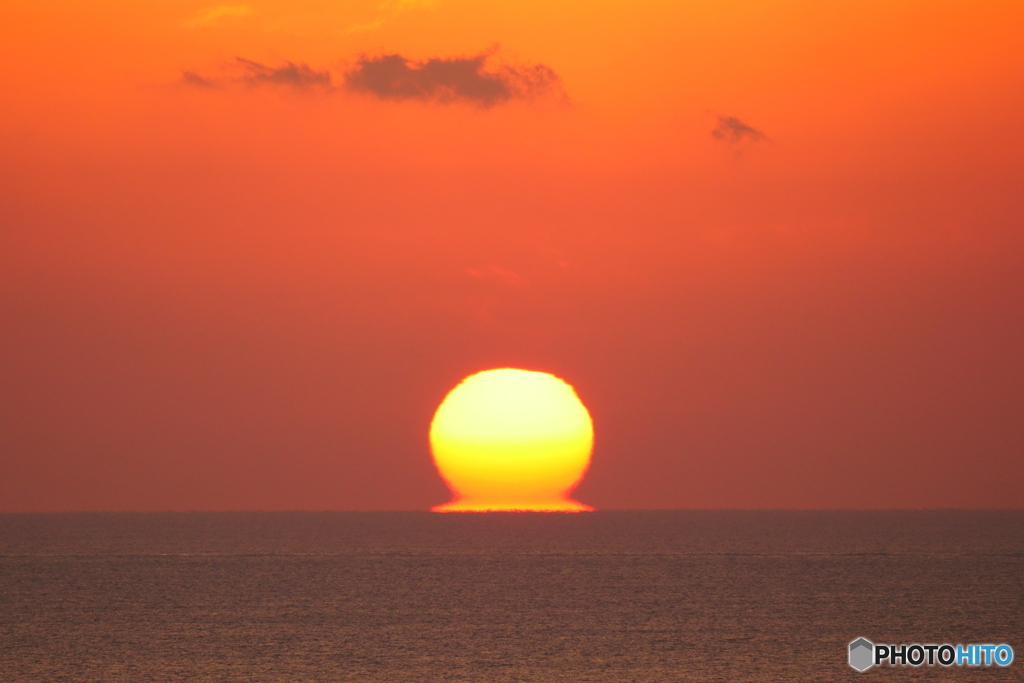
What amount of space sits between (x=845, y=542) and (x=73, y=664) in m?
97.8

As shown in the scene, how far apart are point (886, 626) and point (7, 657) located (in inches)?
974

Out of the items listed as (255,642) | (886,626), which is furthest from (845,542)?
(255,642)

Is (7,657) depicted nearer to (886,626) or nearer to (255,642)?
(255,642)

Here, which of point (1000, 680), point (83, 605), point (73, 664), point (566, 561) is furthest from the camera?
point (566, 561)

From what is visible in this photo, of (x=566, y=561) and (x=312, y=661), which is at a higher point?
(x=566, y=561)

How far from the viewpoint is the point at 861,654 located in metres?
29.2

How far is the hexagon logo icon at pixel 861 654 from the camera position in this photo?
27.0 metres

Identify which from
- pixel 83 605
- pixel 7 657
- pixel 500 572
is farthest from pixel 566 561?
pixel 7 657

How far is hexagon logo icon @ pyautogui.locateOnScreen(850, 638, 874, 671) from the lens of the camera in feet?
88.6

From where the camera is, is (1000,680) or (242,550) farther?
(242,550)

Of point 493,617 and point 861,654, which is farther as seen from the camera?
point 493,617

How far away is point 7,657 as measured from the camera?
28.3 metres

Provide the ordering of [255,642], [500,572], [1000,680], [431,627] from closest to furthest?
1. [1000,680]
2. [255,642]
3. [431,627]
4. [500,572]

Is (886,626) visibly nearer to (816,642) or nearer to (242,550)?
(816,642)
